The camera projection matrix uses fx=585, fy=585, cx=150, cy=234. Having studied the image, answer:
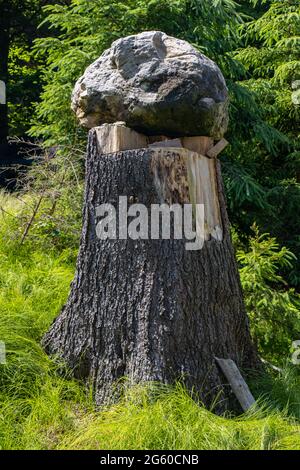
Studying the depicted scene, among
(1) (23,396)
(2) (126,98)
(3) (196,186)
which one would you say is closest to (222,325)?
(3) (196,186)

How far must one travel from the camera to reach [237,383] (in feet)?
10.4

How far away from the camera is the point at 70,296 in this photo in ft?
11.3

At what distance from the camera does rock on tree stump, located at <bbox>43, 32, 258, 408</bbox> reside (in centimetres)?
312

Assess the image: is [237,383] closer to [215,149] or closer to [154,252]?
[154,252]

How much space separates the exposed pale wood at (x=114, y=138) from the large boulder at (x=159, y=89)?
0.51ft

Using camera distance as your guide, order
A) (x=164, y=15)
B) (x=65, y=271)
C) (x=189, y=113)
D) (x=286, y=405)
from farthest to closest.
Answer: (x=164, y=15) → (x=65, y=271) → (x=189, y=113) → (x=286, y=405)

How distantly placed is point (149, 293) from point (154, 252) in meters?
0.22

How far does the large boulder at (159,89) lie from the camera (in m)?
3.29

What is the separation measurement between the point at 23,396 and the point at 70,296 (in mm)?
634

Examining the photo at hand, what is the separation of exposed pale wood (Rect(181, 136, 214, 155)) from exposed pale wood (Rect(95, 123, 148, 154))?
1.14ft

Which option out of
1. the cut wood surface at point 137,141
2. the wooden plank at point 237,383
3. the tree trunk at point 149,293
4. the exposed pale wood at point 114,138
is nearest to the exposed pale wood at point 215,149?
the cut wood surface at point 137,141

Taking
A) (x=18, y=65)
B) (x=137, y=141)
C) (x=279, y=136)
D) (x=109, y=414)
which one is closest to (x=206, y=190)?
(x=137, y=141)

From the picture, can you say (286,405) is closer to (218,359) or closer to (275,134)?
(218,359)

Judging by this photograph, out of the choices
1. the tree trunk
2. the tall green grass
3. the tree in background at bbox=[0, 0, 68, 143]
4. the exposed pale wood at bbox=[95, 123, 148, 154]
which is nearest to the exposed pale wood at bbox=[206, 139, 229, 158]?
the tree trunk
